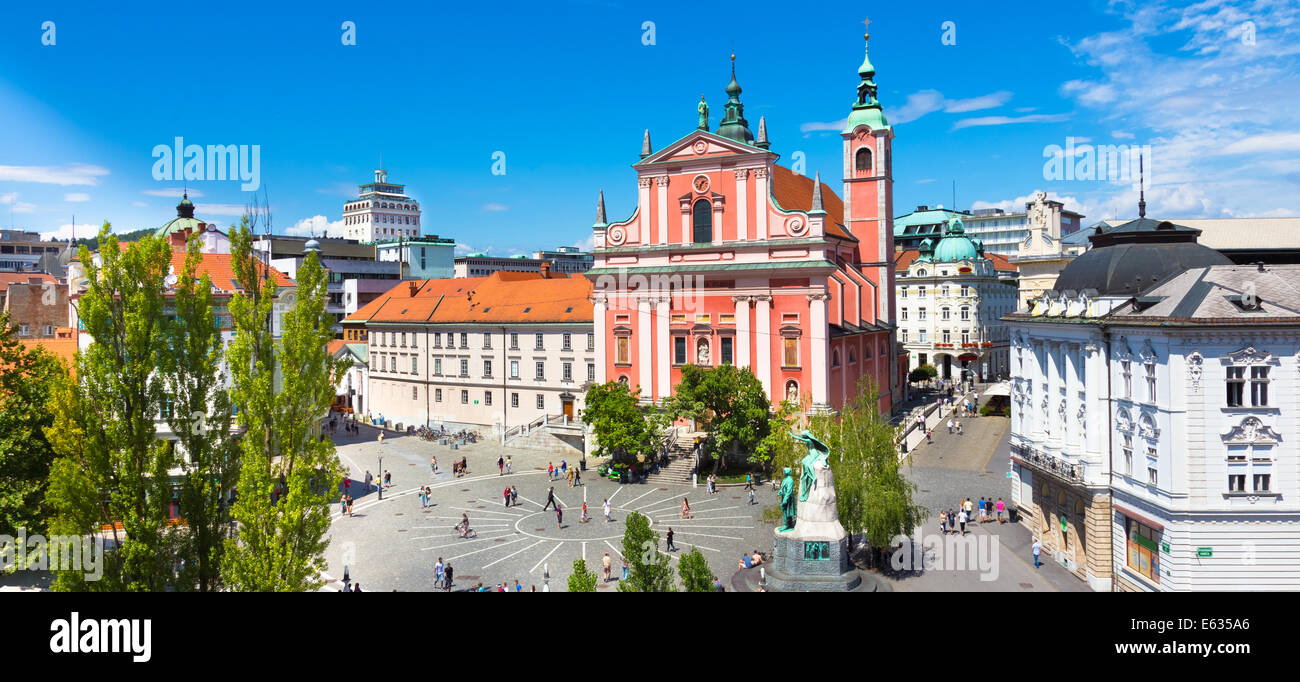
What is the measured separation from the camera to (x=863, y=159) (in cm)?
6750

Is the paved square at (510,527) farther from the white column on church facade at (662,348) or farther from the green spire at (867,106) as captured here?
the green spire at (867,106)

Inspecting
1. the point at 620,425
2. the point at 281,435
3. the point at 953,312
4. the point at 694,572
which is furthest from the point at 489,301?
the point at 694,572

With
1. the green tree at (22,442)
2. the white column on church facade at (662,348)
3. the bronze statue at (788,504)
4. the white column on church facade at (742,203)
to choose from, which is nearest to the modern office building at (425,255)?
the white column on church facade at (662,348)

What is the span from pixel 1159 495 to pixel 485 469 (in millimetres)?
37723

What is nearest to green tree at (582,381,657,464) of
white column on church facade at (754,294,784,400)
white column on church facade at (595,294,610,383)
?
white column on church facade at (595,294,610,383)

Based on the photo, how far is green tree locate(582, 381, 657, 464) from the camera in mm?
47469

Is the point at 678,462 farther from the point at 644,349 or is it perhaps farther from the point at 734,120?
the point at 734,120

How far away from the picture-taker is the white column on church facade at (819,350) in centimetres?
5144

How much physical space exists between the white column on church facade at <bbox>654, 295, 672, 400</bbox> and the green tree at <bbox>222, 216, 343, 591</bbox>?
35.1m

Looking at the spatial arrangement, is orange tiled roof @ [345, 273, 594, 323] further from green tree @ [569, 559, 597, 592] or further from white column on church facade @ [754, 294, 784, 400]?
green tree @ [569, 559, 597, 592]

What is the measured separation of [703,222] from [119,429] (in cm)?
4024

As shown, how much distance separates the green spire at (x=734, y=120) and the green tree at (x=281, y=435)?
54805 millimetres

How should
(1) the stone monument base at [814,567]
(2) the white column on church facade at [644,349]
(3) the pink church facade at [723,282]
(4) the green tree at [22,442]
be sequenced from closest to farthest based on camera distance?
(1) the stone monument base at [814,567] < (4) the green tree at [22,442] < (3) the pink church facade at [723,282] < (2) the white column on church facade at [644,349]
